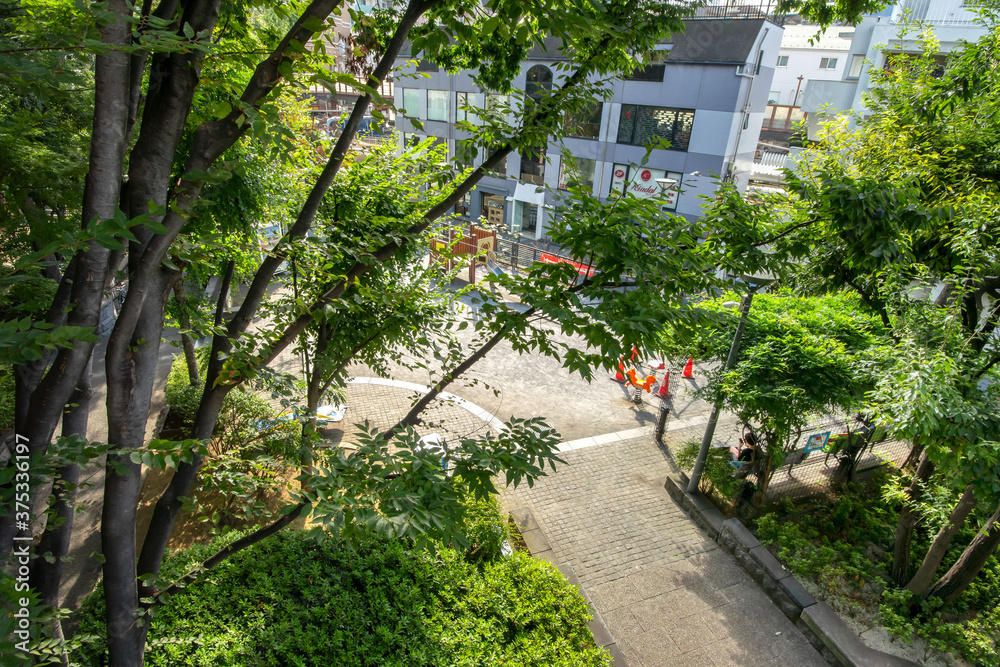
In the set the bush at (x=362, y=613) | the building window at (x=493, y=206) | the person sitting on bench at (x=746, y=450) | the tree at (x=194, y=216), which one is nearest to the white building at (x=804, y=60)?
the building window at (x=493, y=206)

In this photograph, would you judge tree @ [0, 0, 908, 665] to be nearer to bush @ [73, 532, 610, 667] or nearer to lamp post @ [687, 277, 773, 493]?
bush @ [73, 532, 610, 667]

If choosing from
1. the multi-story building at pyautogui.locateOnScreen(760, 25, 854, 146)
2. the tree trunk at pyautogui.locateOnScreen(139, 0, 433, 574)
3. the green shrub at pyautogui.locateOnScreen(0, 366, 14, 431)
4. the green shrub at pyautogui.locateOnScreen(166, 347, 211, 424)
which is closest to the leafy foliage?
the tree trunk at pyautogui.locateOnScreen(139, 0, 433, 574)

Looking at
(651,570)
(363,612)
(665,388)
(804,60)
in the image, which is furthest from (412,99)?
(363,612)

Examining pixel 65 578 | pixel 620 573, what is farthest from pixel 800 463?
pixel 65 578

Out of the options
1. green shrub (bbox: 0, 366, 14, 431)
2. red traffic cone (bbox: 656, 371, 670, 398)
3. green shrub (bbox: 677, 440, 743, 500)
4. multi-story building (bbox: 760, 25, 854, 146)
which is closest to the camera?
green shrub (bbox: 0, 366, 14, 431)

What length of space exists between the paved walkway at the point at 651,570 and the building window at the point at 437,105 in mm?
23430

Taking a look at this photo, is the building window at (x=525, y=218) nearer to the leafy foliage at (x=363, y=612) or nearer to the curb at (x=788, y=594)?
the curb at (x=788, y=594)

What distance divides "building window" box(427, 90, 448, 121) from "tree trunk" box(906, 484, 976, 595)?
1088 inches

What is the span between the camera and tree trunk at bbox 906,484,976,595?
737cm

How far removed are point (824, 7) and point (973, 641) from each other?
26.7 ft

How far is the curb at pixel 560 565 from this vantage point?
21.1ft

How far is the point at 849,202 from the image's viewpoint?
4203 mm

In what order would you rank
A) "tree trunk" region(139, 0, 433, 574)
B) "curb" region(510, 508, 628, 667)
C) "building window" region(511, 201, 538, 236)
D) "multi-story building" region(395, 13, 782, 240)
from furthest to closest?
"building window" region(511, 201, 538, 236) → "multi-story building" region(395, 13, 782, 240) → "curb" region(510, 508, 628, 667) → "tree trunk" region(139, 0, 433, 574)

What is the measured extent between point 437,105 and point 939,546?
1124 inches
